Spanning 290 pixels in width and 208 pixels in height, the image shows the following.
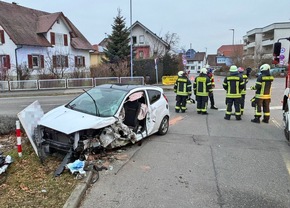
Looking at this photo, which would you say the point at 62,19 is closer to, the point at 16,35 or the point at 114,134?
the point at 16,35

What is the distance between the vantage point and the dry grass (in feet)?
12.3

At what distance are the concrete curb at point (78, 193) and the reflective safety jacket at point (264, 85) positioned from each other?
6956 mm

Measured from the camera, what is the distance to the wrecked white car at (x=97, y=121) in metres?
5.14

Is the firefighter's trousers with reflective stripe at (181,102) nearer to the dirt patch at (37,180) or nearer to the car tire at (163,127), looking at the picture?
the car tire at (163,127)

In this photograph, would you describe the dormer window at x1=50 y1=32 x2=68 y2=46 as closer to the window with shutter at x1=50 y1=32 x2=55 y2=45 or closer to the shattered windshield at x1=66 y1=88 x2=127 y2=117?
the window with shutter at x1=50 y1=32 x2=55 y2=45

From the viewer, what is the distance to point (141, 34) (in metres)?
46.4

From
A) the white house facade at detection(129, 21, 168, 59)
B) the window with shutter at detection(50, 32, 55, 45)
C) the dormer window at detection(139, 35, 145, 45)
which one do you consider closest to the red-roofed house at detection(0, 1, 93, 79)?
the window with shutter at detection(50, 32, 55, 45)

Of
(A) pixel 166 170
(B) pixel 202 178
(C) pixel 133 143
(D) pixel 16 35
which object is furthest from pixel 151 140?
(D) pixel 16 35

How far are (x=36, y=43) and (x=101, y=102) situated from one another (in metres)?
27.1

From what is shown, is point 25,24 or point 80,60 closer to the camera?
point 25,24

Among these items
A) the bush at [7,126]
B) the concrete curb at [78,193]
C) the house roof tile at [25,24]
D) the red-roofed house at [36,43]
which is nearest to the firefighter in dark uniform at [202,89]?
the bush at [7,126]

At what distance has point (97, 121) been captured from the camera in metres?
5.35

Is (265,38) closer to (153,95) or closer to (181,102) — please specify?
(181,102)

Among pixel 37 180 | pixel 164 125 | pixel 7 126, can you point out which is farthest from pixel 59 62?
pixel 37 180
